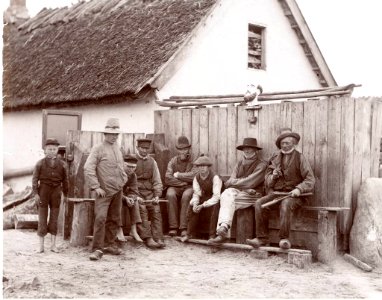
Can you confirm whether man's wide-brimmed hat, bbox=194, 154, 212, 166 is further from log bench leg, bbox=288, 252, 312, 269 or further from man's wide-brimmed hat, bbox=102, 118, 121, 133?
log bench leg, bbox=288, 252, 312, 269

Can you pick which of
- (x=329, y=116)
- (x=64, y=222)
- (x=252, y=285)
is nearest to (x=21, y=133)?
(x=64, y=222)

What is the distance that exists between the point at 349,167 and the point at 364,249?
3.81 feet

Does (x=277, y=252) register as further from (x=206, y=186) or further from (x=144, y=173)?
(x=144, y=173)

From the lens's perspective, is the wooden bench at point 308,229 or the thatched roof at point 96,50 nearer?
the wooden bench at point 308,229

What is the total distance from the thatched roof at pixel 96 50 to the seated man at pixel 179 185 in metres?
2.22

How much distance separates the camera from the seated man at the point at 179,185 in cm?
985

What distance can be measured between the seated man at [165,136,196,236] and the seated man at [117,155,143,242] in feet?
2.49

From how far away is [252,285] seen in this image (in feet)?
22.9

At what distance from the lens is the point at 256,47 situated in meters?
15.2

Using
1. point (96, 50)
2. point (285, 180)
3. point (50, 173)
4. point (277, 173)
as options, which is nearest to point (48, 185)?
point (50, 173)

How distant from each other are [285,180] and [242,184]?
0.78m

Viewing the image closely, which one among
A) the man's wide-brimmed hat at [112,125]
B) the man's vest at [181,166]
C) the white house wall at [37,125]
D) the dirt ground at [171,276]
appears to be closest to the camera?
the dirt ground at [171,276]

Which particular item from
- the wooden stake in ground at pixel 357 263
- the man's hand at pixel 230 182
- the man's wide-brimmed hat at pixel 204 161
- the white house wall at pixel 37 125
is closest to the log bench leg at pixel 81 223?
the man's wide-brimmed hat at pixel 204 161

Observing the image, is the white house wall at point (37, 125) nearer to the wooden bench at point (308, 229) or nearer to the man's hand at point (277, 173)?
the wooden bench at point (308, 229)
